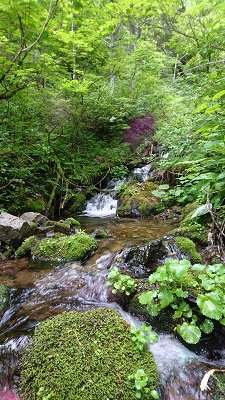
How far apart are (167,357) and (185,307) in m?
0.49

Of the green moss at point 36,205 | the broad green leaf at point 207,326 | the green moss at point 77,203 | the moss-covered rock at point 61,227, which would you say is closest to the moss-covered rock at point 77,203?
the green moss at point 77,203

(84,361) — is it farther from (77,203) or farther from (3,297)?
(77,203)

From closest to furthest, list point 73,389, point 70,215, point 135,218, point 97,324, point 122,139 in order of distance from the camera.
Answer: point 73,389, point 97,324, point 135,218, point 70,215, point 122,139

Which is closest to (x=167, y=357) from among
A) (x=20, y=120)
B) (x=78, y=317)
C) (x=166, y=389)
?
(x=166, y=389)

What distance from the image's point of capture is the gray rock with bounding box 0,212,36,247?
14.5 ft

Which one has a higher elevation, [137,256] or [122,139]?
[122,139]

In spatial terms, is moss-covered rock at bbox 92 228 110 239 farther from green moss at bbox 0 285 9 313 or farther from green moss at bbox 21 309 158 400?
green moss at bbox 21 309 158 400

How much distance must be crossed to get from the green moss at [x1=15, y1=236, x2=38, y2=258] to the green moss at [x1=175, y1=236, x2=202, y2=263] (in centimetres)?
292

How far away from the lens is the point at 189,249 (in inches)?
149

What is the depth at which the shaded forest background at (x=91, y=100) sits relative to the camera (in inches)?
137

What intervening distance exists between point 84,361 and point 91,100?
27.8 feet

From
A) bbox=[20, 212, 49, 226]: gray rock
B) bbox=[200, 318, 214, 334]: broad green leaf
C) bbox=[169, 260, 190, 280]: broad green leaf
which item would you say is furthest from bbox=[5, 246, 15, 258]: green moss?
bbox=[200, 318, 214, 334]: broad green leaf

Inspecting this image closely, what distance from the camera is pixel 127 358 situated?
1.73 meters

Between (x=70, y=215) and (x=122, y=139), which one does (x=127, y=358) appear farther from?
(x=122, y=139)
